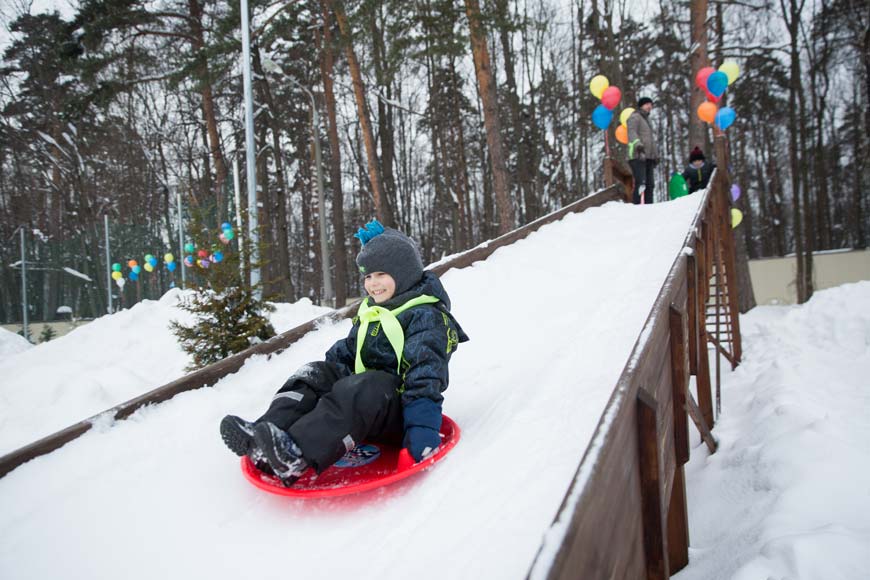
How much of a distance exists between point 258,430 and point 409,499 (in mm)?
542

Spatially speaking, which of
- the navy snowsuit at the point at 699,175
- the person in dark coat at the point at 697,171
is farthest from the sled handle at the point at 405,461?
the navy snowsuit at the point at 699,175

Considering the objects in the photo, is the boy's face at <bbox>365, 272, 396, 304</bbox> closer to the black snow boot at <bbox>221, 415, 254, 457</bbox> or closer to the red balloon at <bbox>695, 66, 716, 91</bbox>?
the black snow boot at <bbox>221, 415, 254, 457</bbox>

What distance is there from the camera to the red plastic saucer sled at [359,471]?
1688 mm

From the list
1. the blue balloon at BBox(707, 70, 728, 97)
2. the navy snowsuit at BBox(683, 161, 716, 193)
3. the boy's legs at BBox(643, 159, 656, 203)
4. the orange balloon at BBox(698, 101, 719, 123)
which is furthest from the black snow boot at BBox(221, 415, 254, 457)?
the orange balloon at BBox(698, 101, 719, 123)

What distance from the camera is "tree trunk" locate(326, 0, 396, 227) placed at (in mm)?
11227

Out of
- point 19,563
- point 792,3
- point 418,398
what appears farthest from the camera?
point 792,3

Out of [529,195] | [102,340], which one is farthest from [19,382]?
[529,195]

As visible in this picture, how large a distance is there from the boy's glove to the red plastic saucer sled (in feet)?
0.09

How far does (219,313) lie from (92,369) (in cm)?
231

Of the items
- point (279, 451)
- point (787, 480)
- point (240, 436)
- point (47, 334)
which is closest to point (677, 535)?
point (787, 480)

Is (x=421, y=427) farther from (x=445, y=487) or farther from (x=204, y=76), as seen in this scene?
(x=204, y=76)

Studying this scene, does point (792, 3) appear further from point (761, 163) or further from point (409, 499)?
point (409, 499)

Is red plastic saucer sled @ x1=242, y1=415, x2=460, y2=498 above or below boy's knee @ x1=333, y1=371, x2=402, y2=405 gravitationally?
below

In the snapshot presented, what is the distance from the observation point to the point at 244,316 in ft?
16.6
